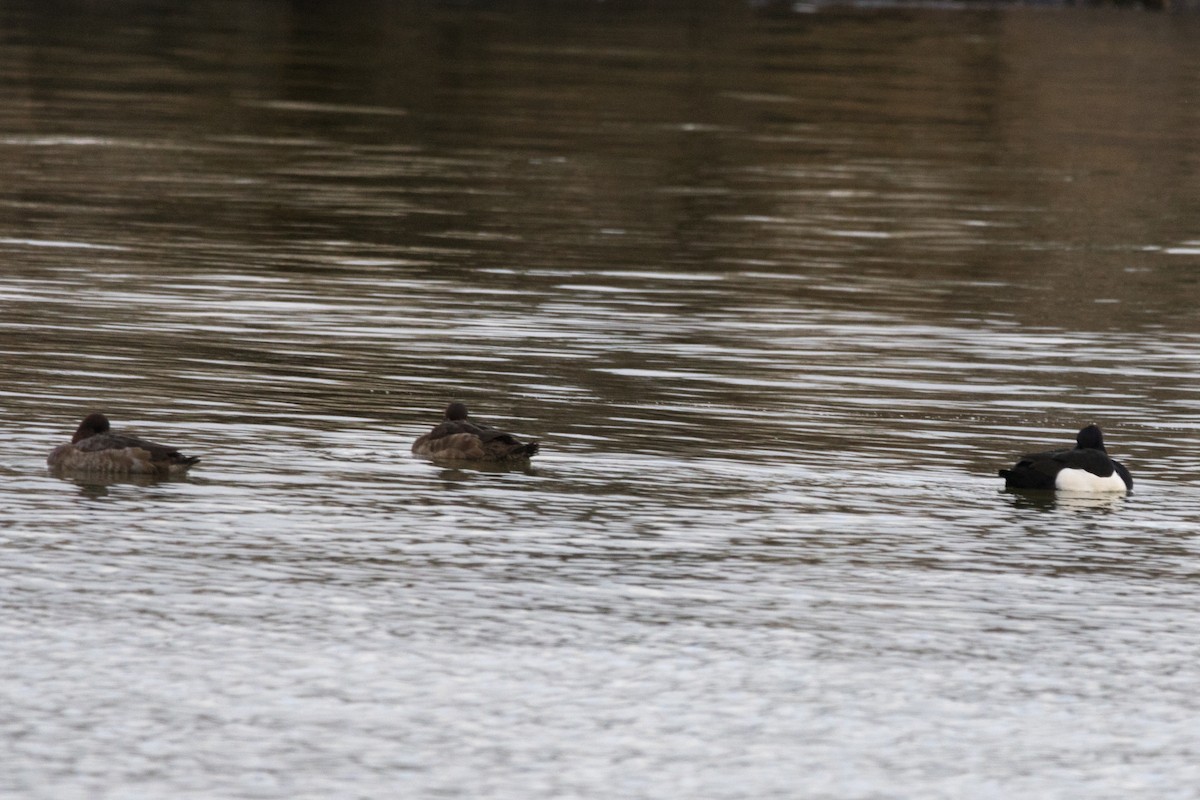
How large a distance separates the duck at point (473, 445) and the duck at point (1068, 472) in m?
3.22

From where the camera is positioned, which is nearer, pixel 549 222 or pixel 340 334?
pixel 340 334

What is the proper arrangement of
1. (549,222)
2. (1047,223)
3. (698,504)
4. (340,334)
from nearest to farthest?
(698,504) < (340,334) < (549,222) < (1047,223)

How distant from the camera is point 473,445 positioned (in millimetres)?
16172

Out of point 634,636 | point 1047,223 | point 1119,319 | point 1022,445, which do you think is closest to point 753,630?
point 634,636

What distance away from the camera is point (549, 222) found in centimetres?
3278

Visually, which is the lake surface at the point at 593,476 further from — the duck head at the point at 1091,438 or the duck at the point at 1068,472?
the duck head at the point at 1091,438

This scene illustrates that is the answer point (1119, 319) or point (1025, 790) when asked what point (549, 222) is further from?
point (1025, 790)

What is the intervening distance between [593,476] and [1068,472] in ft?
10.2

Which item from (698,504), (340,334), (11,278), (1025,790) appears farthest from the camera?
(11,278)

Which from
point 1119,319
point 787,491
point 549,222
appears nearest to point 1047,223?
point 549,222

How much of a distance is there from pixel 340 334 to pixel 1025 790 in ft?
43.3

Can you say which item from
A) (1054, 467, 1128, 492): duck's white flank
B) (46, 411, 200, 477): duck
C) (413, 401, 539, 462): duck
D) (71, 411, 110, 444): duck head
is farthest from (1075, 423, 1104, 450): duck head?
(71, 411, 110, 444): duck head

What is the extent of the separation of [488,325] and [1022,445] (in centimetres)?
694

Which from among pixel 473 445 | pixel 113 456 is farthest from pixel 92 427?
pixel 473 445
